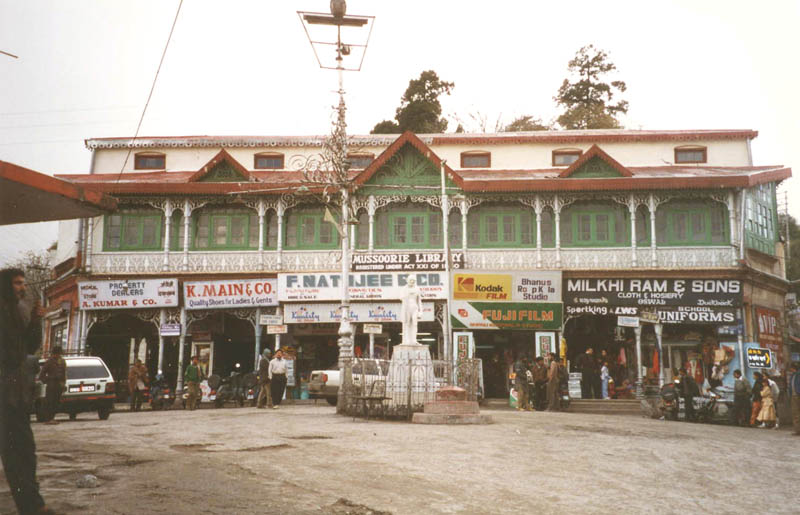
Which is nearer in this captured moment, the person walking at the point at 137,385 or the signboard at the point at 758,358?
the person walking at the point at 137,385

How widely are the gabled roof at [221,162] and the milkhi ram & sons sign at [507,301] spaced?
927cm

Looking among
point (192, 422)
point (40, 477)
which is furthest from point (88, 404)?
point (40, 477)

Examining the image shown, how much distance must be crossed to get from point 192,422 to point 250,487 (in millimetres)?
8542

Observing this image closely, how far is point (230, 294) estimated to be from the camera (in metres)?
28.6

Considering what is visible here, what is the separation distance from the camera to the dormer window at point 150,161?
106 feet

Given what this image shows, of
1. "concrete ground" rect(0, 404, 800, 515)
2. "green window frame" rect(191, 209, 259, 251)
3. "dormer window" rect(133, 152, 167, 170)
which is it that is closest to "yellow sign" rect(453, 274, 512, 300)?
"green window frame" rect(191, 209, 259, 251)

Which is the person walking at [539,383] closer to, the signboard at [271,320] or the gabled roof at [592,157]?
the gabled roof at [592,157]

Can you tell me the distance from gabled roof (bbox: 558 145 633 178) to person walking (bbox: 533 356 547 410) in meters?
8.79

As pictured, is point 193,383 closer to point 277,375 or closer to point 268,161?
point 277,375

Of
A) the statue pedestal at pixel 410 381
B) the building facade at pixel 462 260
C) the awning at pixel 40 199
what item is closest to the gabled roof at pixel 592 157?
the building facade at pixel 462 260

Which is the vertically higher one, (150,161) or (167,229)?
(150,161)

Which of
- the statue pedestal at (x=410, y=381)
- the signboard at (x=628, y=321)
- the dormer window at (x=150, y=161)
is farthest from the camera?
the dormer window at (x=150, y=161)

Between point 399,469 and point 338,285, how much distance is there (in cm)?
1923

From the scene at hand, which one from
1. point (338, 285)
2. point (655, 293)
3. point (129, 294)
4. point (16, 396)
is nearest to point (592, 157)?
point (655, 293)
